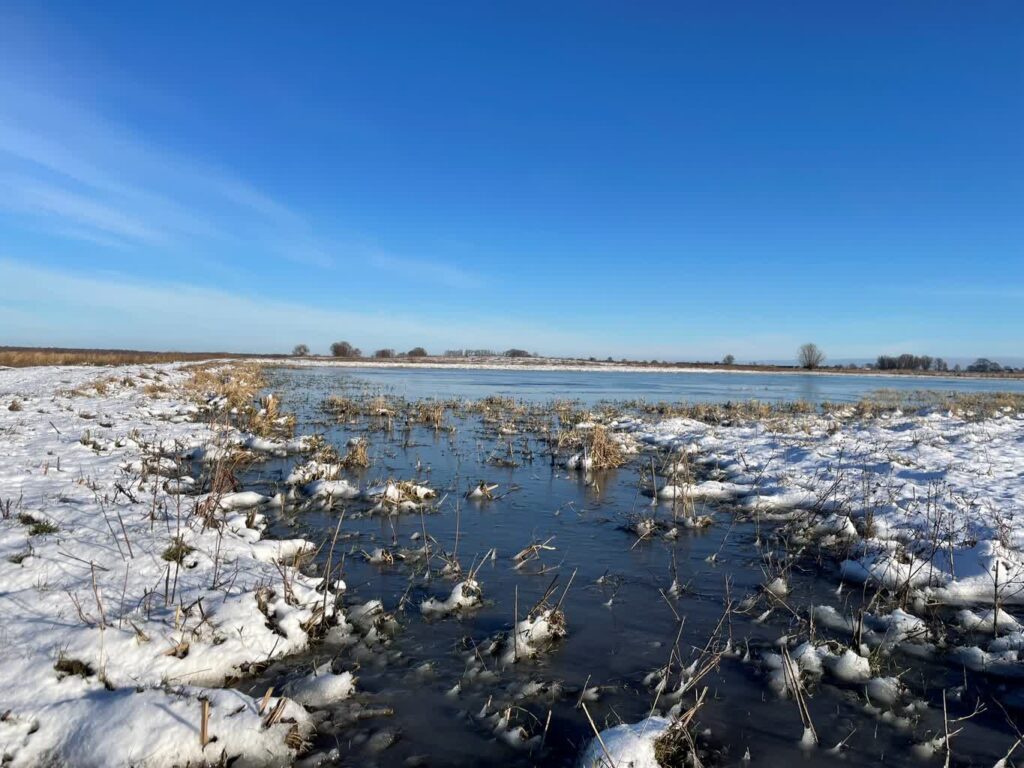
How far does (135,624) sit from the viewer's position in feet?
14.0

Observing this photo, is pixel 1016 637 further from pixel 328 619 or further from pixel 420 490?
pixel 420 490

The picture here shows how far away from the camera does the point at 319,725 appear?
378cm

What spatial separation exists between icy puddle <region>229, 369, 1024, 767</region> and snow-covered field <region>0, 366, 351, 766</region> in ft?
1.29

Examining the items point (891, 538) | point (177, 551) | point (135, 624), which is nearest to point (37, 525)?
point (177, 551)

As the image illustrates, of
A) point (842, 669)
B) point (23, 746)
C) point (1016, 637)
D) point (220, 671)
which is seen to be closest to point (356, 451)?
point (220, 671)

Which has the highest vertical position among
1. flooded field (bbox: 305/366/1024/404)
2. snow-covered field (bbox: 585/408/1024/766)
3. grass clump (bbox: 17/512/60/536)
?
flooded field (bbox: 305/366/1024/404)

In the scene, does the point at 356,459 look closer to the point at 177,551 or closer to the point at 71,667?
the point at 177,551

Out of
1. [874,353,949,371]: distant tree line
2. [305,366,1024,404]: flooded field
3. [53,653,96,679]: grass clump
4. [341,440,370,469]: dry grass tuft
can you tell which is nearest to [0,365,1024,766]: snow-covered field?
[53,653,96,679]: grass clump

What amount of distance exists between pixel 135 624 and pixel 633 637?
13.4 ft

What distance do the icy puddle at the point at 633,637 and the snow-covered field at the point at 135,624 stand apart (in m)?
0.39

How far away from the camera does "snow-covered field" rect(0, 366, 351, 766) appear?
3.32m

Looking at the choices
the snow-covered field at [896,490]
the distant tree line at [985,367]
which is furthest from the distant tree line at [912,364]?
the snow-covered field at [896,490]

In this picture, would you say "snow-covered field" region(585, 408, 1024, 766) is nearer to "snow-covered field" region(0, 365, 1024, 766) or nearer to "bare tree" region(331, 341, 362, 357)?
"snow-covered field" region(0, 365, 1024, 766)

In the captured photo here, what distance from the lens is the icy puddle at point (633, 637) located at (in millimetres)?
3734
